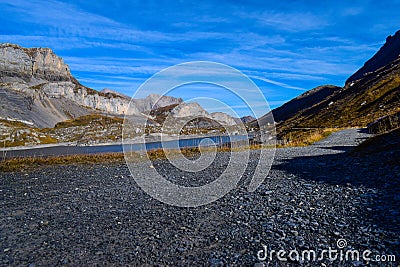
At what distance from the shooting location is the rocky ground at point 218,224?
7020mm

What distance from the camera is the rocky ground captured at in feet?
23.0

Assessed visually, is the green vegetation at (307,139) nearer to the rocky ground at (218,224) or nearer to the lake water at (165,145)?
the lake water at (165,145)

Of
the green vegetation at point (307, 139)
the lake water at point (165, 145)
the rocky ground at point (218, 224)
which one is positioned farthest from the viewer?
the green vegetation at point (307, 139)

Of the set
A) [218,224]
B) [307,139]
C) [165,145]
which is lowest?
[218,224]

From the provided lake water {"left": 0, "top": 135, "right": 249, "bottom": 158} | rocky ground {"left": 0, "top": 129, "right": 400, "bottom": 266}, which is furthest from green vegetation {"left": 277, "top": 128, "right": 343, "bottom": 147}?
rocky ground {"left": 0, "top": 129, "right": 400, "bottom": 266}

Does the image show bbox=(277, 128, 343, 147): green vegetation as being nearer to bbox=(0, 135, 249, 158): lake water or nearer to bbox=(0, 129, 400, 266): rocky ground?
bbox=(0, 135, 249, 158): lake water

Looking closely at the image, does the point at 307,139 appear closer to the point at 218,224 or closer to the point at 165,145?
the point at 165,145

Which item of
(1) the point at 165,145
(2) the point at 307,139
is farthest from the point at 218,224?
(2) the point at 307,139

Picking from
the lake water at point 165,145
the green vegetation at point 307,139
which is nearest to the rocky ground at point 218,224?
the lake water at point 165,145

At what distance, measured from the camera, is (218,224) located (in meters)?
9.12

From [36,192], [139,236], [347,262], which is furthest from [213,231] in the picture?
[36,192]

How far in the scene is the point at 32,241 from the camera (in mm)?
8891

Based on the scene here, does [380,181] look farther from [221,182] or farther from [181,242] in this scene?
[181,242]

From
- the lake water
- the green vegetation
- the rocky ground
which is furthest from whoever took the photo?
the green vegetation
